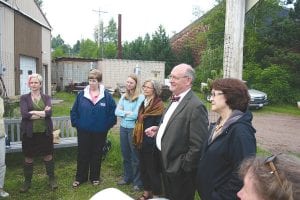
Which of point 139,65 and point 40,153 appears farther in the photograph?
point 139,65

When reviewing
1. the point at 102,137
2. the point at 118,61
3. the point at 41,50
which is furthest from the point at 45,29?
the point at 102,137

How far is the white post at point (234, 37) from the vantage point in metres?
4.56

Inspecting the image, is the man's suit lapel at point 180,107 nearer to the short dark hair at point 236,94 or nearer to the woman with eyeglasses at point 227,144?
the woman with eyeglasses at point 227,144

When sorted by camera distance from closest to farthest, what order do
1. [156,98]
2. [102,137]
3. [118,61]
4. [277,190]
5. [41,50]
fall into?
1. [277,190]
2. [156,98]
3. [102,137]
4. [41,50]
5. [118,61]

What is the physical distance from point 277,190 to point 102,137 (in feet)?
14.8

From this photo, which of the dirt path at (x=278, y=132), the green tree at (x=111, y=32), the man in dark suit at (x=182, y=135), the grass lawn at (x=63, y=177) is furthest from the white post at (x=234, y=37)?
the green tree at (x=111, y=32)

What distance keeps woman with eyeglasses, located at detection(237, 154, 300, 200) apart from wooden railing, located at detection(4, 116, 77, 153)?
18.1ft

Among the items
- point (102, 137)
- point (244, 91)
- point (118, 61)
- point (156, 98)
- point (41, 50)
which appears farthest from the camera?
point (118, 61)

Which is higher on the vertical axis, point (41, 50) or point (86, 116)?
point (41, 50)

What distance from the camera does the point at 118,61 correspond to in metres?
29.7

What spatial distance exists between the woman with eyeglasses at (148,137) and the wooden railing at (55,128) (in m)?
2.15

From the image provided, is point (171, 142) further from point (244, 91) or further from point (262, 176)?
point (262, 176)

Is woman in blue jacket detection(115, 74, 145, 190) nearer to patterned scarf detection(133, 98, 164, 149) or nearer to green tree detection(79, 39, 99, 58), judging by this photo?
patterned scarf detection(133, 98, 164, 149)

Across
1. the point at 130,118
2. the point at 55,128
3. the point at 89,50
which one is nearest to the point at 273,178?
the point at 130,118
